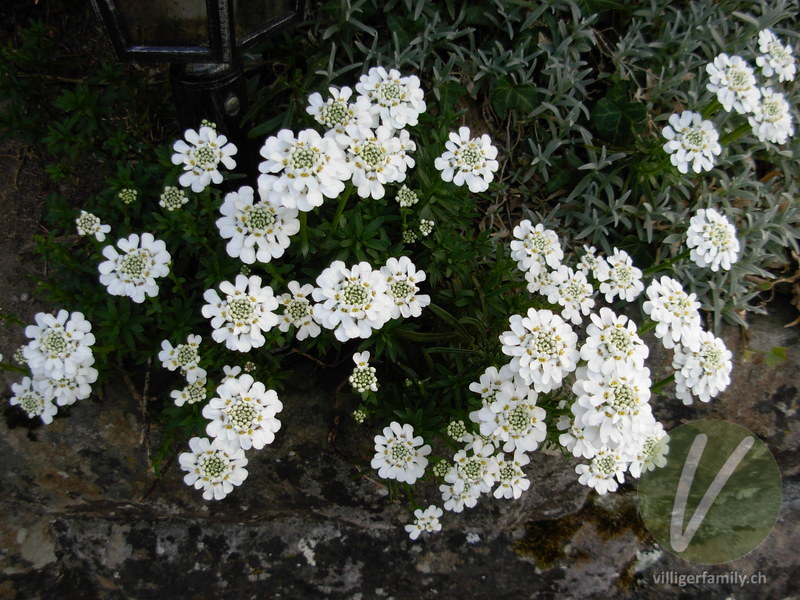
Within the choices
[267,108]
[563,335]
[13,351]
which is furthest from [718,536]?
[13,351]

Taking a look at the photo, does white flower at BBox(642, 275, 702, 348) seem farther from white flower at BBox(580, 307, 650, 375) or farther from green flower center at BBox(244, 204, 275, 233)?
green flower center at BBox(244, 204, 275, 233)

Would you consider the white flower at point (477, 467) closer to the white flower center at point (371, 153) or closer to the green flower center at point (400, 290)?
the green flower center at point (400, 290)

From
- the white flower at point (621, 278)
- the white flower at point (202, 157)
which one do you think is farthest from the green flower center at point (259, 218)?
the white flower at point (621, 278)

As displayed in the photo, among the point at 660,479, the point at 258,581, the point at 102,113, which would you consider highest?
the point at 102,113

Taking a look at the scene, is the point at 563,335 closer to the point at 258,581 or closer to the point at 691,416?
the point at 691,416

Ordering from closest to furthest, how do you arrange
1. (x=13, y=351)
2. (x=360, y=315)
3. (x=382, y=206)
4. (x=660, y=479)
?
(x=360, y=315), (x=382, y=206), (x=13, y=351), (x=660, y=479)

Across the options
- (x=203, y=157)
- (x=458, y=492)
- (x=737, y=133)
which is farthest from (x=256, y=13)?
(x=737, y=133)

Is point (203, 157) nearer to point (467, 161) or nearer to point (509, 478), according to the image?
point (467, 161)
